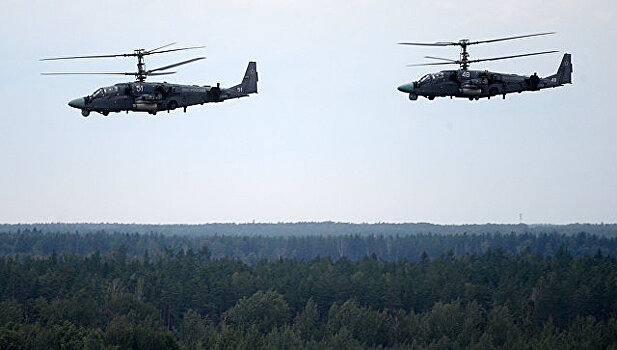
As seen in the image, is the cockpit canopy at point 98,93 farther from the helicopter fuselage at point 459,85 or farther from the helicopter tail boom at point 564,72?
the helicopter tail boom at point 564,72

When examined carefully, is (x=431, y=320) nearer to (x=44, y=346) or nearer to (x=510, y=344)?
(x=510, y=344)

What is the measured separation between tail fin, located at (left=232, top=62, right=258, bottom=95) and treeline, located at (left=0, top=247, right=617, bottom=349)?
49098mm

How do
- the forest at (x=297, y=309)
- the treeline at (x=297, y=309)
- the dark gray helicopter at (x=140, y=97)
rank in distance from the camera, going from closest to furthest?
1. the dark gray helicopter at (x=140, y=97)
2. the forest at (x=297, y=309)
3. the treeline at (x=297, y=309)

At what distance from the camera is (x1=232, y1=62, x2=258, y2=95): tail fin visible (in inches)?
2971

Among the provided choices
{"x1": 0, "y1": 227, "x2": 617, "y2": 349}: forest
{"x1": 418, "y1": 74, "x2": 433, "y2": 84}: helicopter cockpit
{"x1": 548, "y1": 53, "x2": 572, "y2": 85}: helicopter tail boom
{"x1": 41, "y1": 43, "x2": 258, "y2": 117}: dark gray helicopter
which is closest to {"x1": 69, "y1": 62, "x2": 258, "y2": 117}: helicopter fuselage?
{"x1": 41, "y1": 43, "x2": 258, "y2": 117}: dark gray helicopter

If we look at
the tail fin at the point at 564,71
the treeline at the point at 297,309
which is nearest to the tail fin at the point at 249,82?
the tail fin at the point at 564,71

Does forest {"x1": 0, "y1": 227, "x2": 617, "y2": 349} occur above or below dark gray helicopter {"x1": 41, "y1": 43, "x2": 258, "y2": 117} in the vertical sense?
below

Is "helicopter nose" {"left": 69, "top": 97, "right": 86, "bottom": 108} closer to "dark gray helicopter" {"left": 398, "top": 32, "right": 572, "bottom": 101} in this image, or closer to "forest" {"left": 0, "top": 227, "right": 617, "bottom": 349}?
"dark gray helicopter" {"left": 398, "top": 32, "right": 572, "bottom": 101}

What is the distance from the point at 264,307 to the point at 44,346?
1866 inches

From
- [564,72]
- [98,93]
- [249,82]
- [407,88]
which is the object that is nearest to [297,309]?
[249,82]

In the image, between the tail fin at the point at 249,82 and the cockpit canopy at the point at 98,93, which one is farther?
the tail fin at the point at 249,82

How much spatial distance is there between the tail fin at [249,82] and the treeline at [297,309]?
1933 inches

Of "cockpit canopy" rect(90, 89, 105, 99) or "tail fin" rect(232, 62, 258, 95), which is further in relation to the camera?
"tail fin" rect(232, 62, 258, 95)

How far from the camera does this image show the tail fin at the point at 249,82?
75475 mm
